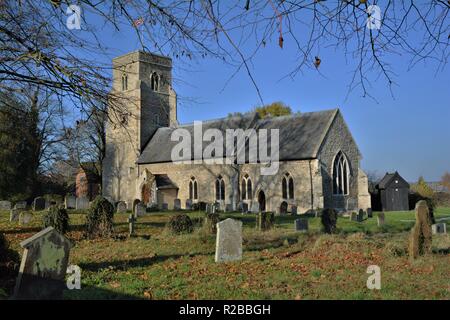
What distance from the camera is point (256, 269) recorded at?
8359mm

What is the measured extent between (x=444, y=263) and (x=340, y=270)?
2008 mm

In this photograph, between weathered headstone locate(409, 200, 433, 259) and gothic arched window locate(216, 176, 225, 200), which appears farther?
gothic arched window locate(216, 176, 225, 200)

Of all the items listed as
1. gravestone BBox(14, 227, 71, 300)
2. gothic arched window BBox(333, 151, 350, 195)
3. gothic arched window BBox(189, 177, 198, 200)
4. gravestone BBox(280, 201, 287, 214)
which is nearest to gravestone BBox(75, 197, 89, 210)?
gothic arched window BBox(189, 177, 198, 200)

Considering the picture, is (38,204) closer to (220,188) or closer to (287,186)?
(220,188)

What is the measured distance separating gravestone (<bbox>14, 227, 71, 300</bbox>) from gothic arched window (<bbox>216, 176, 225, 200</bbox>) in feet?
91.8

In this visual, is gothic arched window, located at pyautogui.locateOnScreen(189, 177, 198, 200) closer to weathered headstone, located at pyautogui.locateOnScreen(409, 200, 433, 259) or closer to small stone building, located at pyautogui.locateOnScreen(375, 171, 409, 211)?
small stone building, located at pyautogui.locateOnScreen(375, 171, 409, 211)

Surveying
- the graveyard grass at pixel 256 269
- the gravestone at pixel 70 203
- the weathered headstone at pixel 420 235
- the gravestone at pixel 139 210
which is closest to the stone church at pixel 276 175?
the gravestone at pixel 70 203

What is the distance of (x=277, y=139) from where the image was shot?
3294 centimetres

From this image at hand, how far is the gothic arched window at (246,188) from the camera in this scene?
108 feet

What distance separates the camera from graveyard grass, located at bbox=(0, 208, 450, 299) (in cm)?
A: 628

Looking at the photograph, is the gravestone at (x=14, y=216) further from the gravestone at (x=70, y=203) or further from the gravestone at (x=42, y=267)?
the gravestone at (x=42, y=267)
